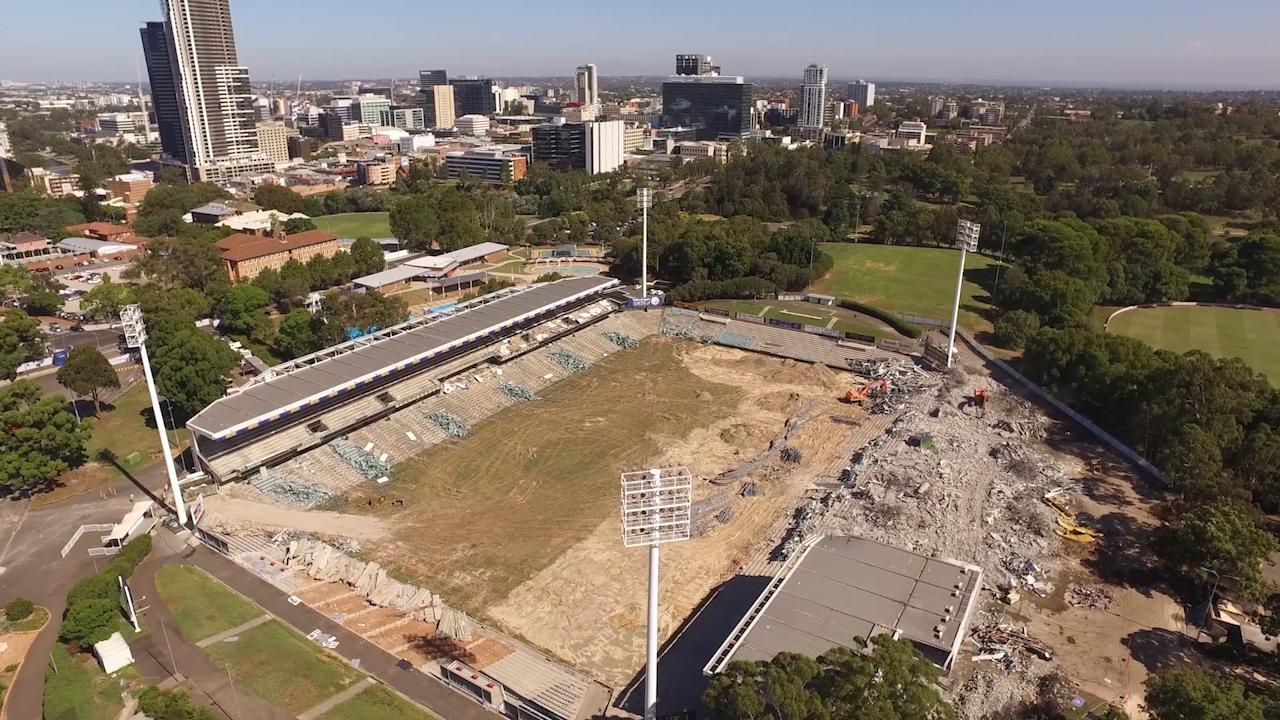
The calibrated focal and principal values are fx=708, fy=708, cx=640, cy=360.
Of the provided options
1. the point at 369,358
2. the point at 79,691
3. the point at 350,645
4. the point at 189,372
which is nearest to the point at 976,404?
the point at 350,645

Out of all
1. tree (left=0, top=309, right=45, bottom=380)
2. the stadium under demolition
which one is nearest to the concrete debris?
the stadium under demolition

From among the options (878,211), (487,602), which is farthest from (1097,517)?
(878,211)

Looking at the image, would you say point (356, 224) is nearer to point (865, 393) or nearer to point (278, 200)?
point (278, 200)

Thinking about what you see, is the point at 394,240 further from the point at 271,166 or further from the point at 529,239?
the point at 271,166

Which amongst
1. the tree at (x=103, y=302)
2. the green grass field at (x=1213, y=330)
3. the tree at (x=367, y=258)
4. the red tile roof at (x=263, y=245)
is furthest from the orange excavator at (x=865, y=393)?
the red tile roof at (x=263, y=245)

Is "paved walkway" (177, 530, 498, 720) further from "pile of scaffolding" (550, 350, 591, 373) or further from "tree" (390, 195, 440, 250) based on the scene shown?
"tree" (390, 195, 440, 250)

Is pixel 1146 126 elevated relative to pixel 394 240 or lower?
elevated

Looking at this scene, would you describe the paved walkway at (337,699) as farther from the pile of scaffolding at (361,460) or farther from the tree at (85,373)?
the tree at (85,373)
